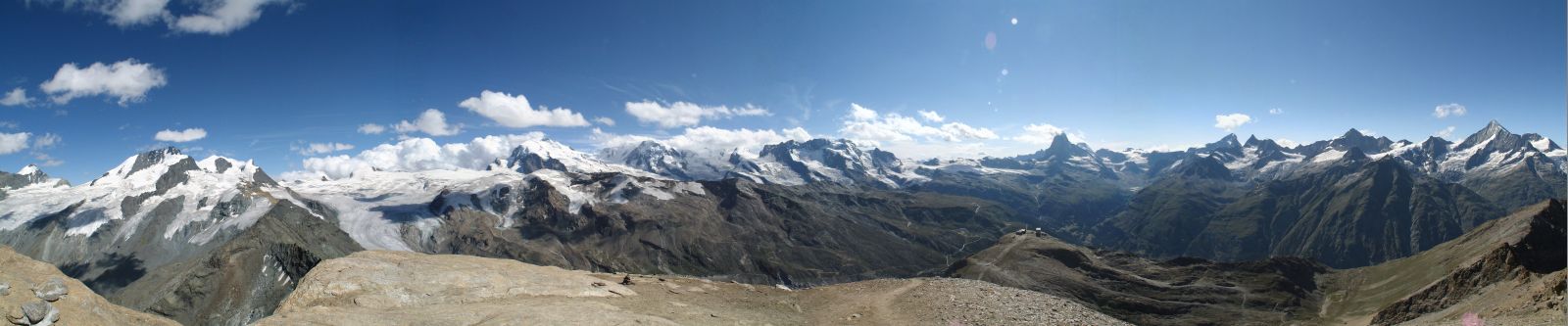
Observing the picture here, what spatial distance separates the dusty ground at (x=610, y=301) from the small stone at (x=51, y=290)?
20.5 feet

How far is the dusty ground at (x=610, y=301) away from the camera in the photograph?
97.8 feet

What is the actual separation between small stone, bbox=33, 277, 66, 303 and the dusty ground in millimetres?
6256

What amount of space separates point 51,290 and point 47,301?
82cm

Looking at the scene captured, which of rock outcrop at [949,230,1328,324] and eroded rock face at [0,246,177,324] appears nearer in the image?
eroded rock face at [0,246,177,324]

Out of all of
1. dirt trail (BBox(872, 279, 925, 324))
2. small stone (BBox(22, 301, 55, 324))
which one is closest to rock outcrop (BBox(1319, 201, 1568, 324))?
dirt trail (BBox(872, 279, 925, 324))

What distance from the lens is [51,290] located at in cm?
2227

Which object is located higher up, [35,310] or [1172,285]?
[35,310]

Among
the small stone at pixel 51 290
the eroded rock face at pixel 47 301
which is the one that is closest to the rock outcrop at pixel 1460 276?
the eroded rock face at pixel 47 301

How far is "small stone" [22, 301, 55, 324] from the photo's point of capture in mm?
20359

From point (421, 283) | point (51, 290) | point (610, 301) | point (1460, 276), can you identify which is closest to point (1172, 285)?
point (1460, 276)

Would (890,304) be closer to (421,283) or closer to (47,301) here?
(421,283)

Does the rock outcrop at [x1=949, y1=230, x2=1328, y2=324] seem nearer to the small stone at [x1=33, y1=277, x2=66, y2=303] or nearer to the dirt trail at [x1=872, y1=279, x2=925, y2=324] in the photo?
the dirt trail at [x1=872, y1=279, x2=925, y2=324]

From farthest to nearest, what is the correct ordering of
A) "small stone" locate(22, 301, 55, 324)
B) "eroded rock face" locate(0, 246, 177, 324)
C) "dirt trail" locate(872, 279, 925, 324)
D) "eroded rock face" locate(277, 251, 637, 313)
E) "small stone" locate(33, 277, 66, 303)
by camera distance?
"dirt trail" locate(872, 279, 925, 324) → "eroded rock face" locate(277, 251, 637, 313) → "small stone" locate(33, 277, 66, 303) → "eroded rock face" locate(0, 246, 177, 324) → "small stone" locate(22, 301, 55, 324)

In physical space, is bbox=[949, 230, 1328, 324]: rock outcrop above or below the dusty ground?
below
